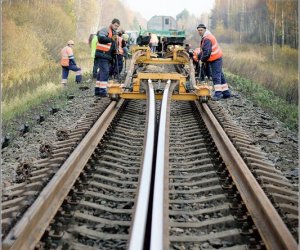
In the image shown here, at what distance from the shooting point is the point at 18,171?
192 inches

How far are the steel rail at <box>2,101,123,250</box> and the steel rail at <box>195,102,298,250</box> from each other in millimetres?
1515

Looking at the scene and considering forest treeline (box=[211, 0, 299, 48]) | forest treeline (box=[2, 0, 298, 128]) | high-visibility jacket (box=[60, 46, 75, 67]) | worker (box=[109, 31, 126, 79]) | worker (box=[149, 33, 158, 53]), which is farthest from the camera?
forest treeline (box=[211, 0, 299, 48])

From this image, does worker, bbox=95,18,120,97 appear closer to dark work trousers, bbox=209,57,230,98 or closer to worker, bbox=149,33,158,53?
dark work trousers, bbox=209,57,230,98

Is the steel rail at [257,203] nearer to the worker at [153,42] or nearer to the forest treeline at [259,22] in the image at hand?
the worker at [153,42]

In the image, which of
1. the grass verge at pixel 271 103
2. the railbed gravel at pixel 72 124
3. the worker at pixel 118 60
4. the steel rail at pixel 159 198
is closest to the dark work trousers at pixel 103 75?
the railbed gravel at pixel 72 124

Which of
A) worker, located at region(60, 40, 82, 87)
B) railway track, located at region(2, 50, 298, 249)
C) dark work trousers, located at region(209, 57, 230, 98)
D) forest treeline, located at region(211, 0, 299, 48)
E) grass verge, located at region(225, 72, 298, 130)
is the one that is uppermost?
forest treeline, located at region(211, 0, 299, 48)

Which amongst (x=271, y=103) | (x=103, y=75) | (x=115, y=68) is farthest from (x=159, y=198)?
(x=115, y=68)

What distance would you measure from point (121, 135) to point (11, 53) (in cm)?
1153

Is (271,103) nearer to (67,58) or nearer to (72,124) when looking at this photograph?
(72,124)

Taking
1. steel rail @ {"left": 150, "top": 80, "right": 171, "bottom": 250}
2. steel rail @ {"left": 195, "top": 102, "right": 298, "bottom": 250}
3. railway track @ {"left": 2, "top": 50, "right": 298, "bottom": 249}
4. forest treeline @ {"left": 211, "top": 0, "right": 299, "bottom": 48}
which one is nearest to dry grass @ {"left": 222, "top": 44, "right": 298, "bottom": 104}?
railway track @ {"left": 2, "top": 50, "right": 298, "bottom": 249}

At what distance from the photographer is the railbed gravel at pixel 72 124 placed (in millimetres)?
5723

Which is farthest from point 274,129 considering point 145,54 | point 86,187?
point 145,54

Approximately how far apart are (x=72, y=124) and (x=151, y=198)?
4332mm

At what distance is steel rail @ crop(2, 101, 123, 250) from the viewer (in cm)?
297
